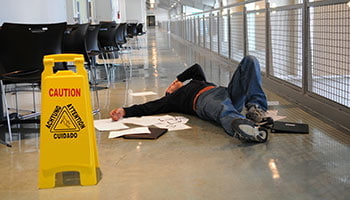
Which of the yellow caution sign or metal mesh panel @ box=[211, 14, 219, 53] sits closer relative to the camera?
the yellow caution sign

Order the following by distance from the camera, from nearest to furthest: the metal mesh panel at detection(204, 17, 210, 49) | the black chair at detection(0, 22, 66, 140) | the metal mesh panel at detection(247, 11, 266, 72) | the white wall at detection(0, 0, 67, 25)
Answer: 1. the black chair at detection(0, 22, 66, 140)
2. the white wall at detection(0, 0, 67, 25)
3. the metal mesh panel at detection(247, 11, 266, 72)
4. the metal mesh panel at detection(204, 17, 210, 49)

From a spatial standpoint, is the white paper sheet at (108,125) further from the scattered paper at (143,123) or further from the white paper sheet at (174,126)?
the white paper sheet at (174,126)

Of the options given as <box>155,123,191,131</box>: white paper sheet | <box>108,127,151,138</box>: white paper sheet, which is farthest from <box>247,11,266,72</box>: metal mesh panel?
<box>108,127,151,138</box>: white paper sheet

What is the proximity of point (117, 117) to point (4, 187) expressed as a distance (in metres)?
1.41

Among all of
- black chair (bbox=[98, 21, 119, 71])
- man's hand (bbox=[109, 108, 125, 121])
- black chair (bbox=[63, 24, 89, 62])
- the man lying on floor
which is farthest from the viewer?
black chair (bbox=[98, 21, 119, 71])

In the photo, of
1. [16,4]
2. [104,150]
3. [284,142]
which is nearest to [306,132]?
[284,142]

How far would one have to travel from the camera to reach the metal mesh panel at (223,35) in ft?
25.4

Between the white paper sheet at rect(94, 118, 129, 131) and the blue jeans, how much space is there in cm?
63

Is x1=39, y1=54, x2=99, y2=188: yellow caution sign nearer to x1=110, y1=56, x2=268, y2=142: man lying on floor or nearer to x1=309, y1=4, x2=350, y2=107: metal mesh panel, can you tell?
x1=110, y1=56, x2=268, y2=142: man lying on floor

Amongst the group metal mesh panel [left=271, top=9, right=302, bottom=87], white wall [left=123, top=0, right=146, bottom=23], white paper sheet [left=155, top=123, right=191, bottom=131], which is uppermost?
white wall [left=123, top=0, right=146, bottom=23]

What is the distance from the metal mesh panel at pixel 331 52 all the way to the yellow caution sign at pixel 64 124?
1.94m

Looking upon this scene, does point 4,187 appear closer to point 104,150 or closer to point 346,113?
point 104,150

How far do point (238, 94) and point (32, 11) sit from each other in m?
4.04

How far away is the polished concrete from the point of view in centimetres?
210
